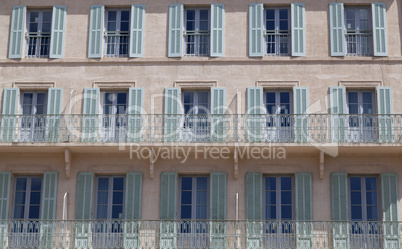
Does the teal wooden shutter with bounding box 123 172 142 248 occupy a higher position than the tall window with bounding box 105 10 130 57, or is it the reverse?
the tall window with bounding box 105 10 130 57

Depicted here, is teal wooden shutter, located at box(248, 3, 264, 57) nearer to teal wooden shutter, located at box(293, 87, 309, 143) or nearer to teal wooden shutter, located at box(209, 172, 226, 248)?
teal wooden shutter, located at box(293, 87, 309, 143)

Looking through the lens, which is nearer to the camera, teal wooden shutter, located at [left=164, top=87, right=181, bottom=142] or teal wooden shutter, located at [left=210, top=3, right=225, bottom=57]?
teal wooden shutter, located at [left=164, top=87, right=181, bottom=142]

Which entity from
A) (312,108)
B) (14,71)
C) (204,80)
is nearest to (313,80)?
(312,108)

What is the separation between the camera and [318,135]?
86.3ft

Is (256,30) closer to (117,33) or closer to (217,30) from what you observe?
(217,30)

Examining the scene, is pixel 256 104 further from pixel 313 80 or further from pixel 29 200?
pixel 29 200

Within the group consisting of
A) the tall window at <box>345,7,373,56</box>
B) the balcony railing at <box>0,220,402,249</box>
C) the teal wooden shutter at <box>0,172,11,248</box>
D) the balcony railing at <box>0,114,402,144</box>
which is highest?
the tall window at <box>345,7,373,56</box>

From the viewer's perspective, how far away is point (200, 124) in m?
26.7

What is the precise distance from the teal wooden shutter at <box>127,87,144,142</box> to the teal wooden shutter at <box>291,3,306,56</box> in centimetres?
499

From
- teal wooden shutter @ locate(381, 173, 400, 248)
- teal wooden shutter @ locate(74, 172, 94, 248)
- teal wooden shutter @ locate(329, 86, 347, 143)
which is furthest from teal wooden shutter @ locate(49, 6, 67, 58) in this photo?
teal wooden shutter @ locate(381, 173, 400, 248)

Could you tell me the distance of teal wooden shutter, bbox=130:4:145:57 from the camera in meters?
27.5

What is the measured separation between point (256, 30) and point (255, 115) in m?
2.84

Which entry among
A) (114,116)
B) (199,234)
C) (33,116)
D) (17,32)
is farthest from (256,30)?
(17,32)

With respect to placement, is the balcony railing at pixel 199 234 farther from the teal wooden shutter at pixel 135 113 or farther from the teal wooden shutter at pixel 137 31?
the teal wooden shutter at pixel 137 31
